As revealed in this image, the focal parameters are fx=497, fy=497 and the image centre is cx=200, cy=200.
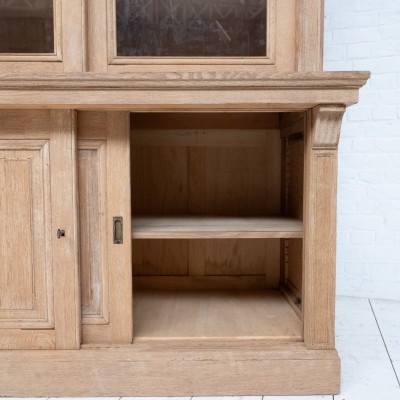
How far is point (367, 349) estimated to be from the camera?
155 cm

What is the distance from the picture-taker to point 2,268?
128cm

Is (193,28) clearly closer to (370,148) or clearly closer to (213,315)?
(213,315)

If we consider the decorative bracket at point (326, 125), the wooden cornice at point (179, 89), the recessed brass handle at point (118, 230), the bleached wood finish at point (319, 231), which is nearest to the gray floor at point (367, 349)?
the bleached wood finish at point (319, 231)

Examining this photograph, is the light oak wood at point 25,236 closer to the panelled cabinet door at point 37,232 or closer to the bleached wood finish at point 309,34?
the panelled cabinet door at point 37,232

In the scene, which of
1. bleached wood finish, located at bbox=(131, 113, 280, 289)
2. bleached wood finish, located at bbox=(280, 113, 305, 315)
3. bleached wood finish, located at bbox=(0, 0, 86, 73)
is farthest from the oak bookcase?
bleached wood finish, located at bbox=(131, 113, 280, 289)

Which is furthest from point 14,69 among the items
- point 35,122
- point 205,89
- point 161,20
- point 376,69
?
point 376,69

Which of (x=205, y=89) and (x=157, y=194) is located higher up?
(x=205, y=89)

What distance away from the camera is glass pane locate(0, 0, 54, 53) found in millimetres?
1256

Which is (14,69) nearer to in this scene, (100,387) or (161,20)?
(161,20)

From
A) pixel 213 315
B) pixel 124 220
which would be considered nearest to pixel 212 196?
pixel 213 315

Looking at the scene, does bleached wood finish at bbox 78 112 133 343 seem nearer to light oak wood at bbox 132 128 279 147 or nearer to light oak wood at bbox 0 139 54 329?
light oak wood at bbox 0 139 54 329

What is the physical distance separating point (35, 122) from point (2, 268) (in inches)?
15.1

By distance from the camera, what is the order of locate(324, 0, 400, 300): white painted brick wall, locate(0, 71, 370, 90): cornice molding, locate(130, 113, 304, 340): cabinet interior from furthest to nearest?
locate(324, 0, 400, 300): white painted brick wall, locate(130, 113, 304, 340): cabinet interior, locate(0, 71, 370, 90): cornice molding

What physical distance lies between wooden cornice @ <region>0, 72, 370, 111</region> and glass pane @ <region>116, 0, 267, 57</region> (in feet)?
0.54
